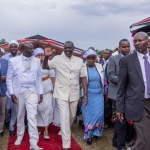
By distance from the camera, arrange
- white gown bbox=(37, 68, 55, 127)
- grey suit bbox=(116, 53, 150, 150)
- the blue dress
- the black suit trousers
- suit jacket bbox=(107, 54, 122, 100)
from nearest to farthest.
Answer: grey suit bbox=(116, 53, 150, 150), the black suit trousers, suit jacket bbox=(107, 54, 122, 100), the blue dress, white gown bbox=(37, 68, 55, 127)

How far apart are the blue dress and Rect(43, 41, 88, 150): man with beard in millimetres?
537

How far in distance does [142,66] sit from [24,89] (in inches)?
105

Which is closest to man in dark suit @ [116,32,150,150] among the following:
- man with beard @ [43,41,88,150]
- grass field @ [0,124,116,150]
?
man with beard @ [43,41,88,150]

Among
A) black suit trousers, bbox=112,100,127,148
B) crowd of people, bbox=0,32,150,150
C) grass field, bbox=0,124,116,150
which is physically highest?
crowd of people, bbox=0,32,150,150

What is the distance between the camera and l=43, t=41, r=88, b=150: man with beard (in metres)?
5.03

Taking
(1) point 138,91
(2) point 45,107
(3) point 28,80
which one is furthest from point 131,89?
(2) point 45,107

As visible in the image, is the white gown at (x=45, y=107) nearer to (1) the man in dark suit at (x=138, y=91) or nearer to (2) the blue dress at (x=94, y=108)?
(2) the blue dress at (x=94, y=108)

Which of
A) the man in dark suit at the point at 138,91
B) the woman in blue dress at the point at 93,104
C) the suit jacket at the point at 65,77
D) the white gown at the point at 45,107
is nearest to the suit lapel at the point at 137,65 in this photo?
the man in dark suit at the point at 138,91

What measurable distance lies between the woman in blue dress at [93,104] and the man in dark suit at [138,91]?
2095mm

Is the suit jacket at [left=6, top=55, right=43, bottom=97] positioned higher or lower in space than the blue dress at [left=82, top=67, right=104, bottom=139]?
higher

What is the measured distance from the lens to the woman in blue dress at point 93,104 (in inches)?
224

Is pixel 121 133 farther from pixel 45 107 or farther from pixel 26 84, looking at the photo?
pixel 26 84

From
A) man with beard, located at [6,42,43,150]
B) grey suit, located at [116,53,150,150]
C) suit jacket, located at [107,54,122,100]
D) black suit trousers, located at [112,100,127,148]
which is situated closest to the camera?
grey suit, located at [116,53,150,150]

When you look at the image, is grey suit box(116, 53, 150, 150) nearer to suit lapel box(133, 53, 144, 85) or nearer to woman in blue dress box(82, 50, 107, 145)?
suit lapel box(133, 53, 144, 85)
